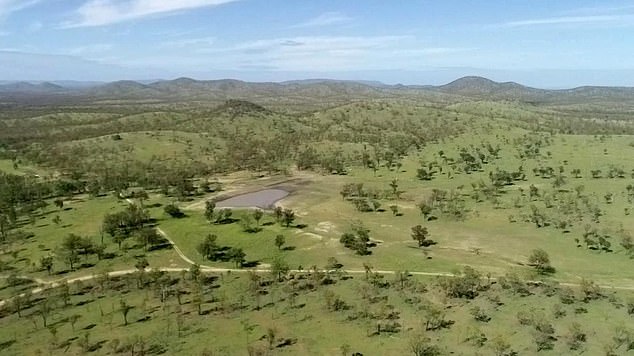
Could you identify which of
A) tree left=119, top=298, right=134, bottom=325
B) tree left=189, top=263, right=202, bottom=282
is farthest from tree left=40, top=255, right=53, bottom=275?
tree left=189, top=263, right=202, bottom=282

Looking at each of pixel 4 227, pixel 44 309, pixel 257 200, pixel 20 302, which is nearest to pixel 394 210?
pixel 257 200

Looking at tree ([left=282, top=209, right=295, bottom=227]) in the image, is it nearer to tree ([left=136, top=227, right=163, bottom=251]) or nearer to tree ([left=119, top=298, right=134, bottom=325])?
tree ([left=136, top=227, right=163, bottom=251])

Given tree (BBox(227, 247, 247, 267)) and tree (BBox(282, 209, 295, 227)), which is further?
tree (BBox(282, 209, 295, 227))

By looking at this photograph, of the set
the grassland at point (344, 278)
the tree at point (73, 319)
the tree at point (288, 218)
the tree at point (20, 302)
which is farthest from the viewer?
the tree at point (288, 218)

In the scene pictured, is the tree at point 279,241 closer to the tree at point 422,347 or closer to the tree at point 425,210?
the tree at point 425,210

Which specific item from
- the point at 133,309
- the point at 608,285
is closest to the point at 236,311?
the point at 133,309

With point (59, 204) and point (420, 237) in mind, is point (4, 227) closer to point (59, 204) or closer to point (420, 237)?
point (59, 204)

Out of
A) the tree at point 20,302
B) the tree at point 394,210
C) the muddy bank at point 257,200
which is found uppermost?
the tree at point 394,210

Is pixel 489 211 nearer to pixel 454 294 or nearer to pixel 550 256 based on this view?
pixel 550 256

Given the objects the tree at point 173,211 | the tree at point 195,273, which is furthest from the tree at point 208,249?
the tree at point 173,211

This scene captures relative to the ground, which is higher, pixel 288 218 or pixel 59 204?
pixel 288 218
